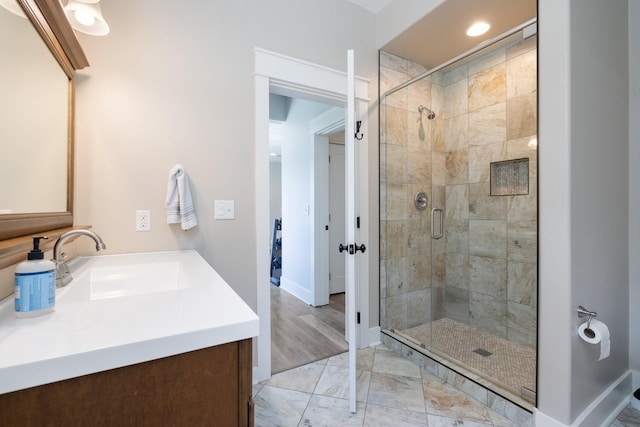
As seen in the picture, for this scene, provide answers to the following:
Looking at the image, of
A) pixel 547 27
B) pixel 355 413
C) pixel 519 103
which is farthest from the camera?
pixel 519 103

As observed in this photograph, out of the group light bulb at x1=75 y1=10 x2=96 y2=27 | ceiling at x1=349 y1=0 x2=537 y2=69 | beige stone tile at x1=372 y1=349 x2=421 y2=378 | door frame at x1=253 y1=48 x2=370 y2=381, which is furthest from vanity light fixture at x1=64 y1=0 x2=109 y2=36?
beige stone tile at x1=372 y1=349 x2=421 y2=378

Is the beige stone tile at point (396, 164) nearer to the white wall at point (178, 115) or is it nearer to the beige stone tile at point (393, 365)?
the white wall at point (178, 115)

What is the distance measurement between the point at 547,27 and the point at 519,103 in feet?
3.68

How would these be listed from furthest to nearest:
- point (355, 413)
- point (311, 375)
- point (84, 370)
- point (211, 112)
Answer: point (311, 375), point (211, 112), point (355, 413), point (84, 370)

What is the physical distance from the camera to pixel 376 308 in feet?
8.07

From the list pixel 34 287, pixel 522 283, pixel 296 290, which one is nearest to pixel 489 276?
pixel 522 283

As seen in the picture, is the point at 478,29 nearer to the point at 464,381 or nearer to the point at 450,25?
the point at 450,25

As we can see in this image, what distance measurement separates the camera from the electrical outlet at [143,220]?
1.61 meters

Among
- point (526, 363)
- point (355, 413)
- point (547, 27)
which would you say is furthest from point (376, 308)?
point (547, 27)

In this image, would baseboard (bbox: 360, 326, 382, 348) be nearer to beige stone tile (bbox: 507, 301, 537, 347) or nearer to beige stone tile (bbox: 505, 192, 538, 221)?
beige stone tile (bbox: 507, 301, 537, 347)

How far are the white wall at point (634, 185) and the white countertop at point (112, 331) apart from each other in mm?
2384

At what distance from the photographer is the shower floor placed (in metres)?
1.88

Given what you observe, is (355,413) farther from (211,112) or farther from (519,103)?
(519,103)

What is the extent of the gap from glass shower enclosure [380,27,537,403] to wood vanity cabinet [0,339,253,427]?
180 centimetres
